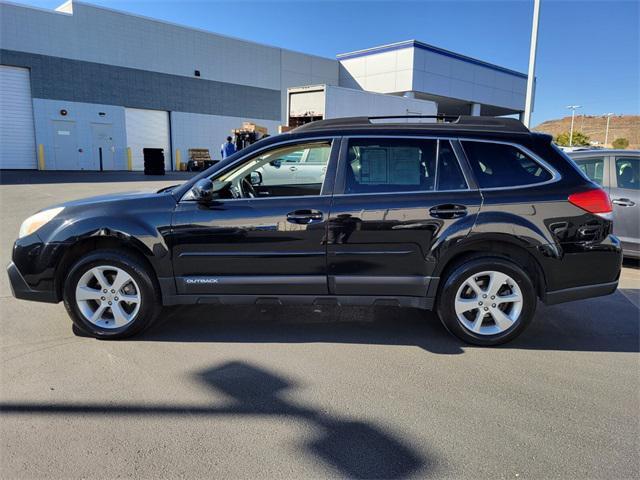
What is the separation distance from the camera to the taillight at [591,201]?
3.74 meters

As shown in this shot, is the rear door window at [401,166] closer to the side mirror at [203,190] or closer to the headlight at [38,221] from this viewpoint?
the side mirror at [203,190]

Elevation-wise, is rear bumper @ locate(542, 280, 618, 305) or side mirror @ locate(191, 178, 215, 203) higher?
side mirror @ locate(191, 178, 215, 203)

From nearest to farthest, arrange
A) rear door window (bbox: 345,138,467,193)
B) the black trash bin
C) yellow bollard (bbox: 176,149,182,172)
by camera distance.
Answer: rear door window (bbox: 345,138,467,193), the black trash bin, yellow bollard (bbox: 176,149,182,172)

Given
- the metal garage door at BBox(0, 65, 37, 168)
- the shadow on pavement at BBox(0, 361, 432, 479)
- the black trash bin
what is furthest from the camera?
the black trash bin

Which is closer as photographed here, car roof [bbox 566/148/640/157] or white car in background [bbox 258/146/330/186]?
white car in background [bbox 258/146/330/186]

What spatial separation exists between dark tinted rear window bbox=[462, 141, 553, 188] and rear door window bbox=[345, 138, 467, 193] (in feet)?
0.55

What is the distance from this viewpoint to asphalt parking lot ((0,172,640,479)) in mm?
2451

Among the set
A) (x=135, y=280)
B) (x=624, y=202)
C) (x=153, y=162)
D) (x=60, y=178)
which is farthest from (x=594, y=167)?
(x=153, y=162)

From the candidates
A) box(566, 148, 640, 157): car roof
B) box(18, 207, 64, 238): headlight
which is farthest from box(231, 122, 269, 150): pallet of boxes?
box(18, 207, 64, 238): headlight

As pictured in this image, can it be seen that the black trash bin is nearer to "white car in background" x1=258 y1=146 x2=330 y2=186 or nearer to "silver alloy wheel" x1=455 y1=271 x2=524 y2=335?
"white car in background" x1=258 y1=146 x2=330 y2=186

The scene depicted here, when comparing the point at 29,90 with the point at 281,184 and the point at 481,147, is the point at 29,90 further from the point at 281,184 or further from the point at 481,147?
the point at 481,147

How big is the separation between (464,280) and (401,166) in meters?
1.10

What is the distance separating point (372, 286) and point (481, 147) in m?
1.51

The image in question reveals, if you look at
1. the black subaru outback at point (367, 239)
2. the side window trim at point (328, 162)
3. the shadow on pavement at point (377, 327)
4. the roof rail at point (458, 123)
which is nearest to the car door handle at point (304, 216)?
the black subaru outback at point (367, 239)
